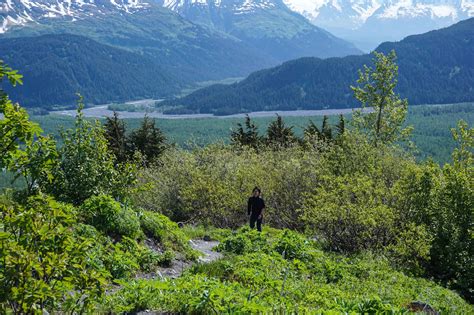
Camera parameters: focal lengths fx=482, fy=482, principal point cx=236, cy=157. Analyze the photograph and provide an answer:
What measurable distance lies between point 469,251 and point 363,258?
15.6 feet

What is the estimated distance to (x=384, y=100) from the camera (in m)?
39.6

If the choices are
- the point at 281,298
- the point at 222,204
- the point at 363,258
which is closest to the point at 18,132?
→ the point at 281,298

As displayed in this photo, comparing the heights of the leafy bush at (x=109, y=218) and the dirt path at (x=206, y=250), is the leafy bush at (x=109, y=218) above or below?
above

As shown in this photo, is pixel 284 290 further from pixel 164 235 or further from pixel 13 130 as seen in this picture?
pixel 13 130

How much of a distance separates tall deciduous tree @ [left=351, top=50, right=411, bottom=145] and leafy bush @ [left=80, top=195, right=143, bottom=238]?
88.4 ft

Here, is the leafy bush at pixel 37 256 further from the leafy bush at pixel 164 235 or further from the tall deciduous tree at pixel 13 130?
the leafy bush at pixel 164 235

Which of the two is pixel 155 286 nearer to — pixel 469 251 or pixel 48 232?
pixel 48 232

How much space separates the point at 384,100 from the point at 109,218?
30.0m

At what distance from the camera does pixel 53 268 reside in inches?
247

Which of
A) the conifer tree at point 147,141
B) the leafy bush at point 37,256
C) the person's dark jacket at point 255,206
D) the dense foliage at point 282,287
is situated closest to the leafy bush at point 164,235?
the dense foliage at point 282,287

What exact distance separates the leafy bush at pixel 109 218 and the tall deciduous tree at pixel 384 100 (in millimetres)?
26934

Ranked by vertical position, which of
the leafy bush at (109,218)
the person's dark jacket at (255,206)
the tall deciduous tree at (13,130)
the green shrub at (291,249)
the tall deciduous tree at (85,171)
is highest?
the tall deciduous tree at (13,130)

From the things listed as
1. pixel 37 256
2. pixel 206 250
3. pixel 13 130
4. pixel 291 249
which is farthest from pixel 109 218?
pixel 37 256

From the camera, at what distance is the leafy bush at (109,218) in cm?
1515
